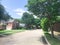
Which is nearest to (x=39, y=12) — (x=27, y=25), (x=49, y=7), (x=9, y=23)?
(x=49, y=7)

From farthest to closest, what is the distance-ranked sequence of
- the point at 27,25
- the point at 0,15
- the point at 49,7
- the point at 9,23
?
the point at 27,25
the point at 9,23
the point at 0,15
the point at 49,7

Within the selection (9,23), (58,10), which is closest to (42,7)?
(58,10)

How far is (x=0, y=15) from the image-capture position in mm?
38031

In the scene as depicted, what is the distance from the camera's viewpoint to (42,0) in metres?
20.5

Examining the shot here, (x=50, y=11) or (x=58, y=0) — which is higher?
(x=58, y=0)

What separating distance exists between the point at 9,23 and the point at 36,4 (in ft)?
202

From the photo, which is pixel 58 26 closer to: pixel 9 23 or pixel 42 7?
pixel 42 7

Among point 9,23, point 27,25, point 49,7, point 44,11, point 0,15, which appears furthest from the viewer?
point 27,25

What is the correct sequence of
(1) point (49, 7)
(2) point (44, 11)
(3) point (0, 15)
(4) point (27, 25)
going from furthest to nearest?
(4) point (27, 25)
(3) point (0, 15)
(2) point (44, 11)
(1) point (49, 7)

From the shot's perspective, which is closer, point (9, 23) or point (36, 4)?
point (36, 4)

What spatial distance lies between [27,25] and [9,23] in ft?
46.3

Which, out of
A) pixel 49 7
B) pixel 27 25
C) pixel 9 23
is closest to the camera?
pixel 49 7

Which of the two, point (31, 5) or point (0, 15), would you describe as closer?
point (31, 5)

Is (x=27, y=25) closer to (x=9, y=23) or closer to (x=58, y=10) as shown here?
(x=9, y=23)
